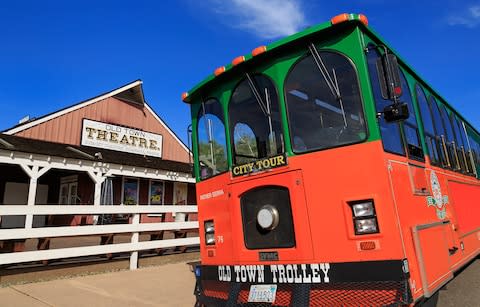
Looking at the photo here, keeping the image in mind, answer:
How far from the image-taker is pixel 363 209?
9.23 feet

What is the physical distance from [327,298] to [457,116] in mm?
4927

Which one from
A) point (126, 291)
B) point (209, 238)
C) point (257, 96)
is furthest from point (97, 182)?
point (257, 96)

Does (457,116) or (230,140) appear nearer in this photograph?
(230,140)

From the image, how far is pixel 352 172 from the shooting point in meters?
2.89

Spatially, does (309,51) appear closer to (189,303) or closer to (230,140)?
(230,140)

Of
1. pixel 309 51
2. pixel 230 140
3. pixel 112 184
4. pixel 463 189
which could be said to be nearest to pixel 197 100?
pixel 230 140

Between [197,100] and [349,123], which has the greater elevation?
[197,100]

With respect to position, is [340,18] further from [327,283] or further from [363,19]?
[327,283]

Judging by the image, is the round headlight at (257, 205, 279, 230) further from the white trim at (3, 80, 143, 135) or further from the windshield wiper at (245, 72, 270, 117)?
the white trim at (3, 80, 143, 135)

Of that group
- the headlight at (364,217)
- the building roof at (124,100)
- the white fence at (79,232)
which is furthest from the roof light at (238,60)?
the building roof at (124,100)

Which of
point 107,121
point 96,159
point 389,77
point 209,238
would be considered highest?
point 107,121

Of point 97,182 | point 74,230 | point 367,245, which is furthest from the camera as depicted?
point 97,182

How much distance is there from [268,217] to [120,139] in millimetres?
15381

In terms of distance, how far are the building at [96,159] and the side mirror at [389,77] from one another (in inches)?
422
